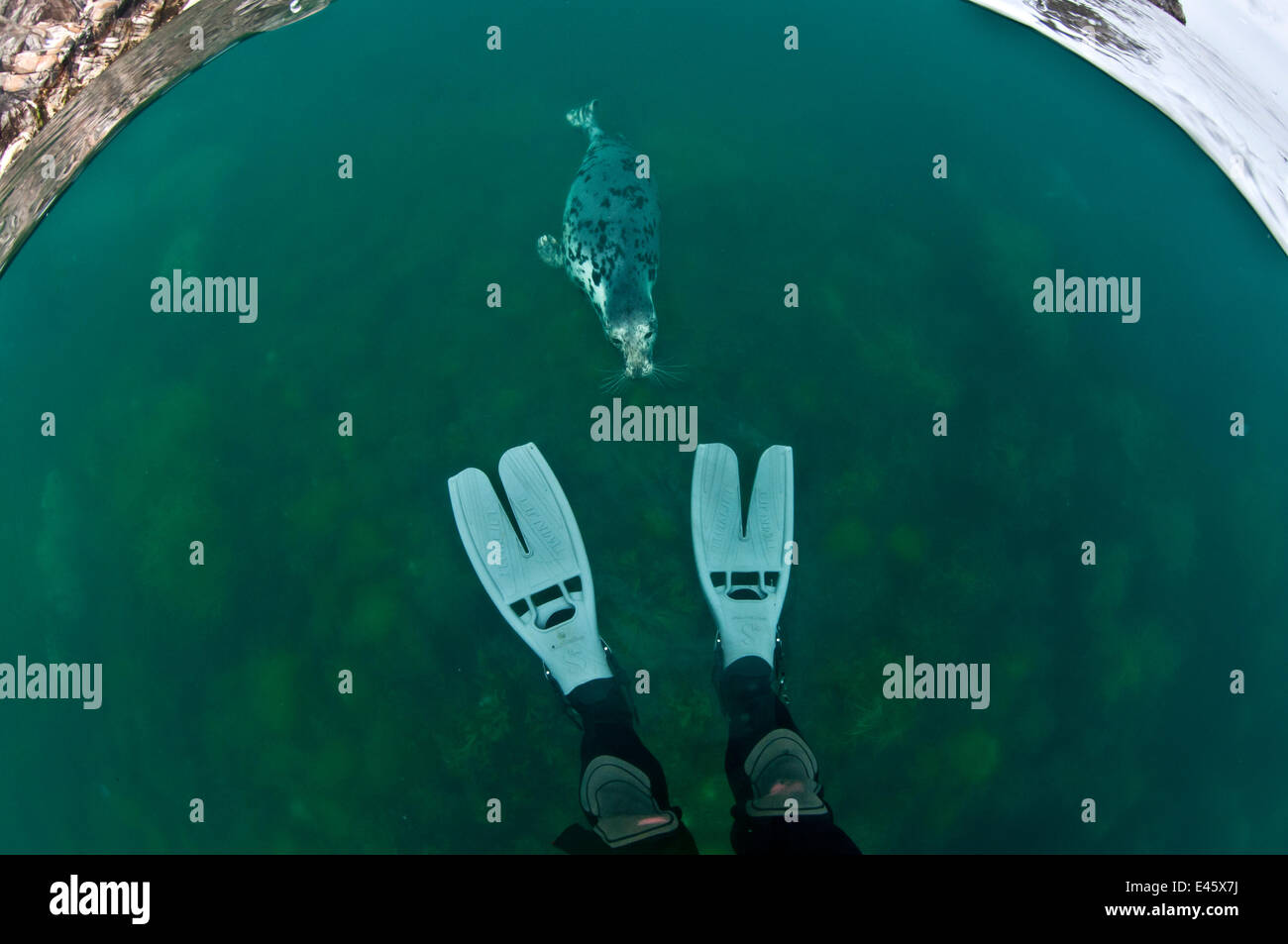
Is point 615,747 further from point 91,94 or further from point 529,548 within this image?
point 91,94

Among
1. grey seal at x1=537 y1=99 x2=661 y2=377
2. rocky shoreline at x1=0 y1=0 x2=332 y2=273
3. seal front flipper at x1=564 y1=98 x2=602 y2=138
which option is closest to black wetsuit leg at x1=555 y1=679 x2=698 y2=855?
grey seal at x1=537 y1=99 x2=661 y2=377

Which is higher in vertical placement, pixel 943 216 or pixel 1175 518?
pixel 943 216

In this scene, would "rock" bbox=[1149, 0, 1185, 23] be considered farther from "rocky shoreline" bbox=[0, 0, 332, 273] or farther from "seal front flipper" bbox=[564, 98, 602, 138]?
"rocky shoreline" bbox=[0, 0, 332, 273]

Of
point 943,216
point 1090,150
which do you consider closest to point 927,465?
point 943,216

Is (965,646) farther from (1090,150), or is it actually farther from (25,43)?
(25,43)

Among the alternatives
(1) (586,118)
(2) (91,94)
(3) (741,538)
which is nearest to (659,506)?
(3) (741,538)

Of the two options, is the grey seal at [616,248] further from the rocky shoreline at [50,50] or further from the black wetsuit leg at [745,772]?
the rocky shoreline at [50,50]
